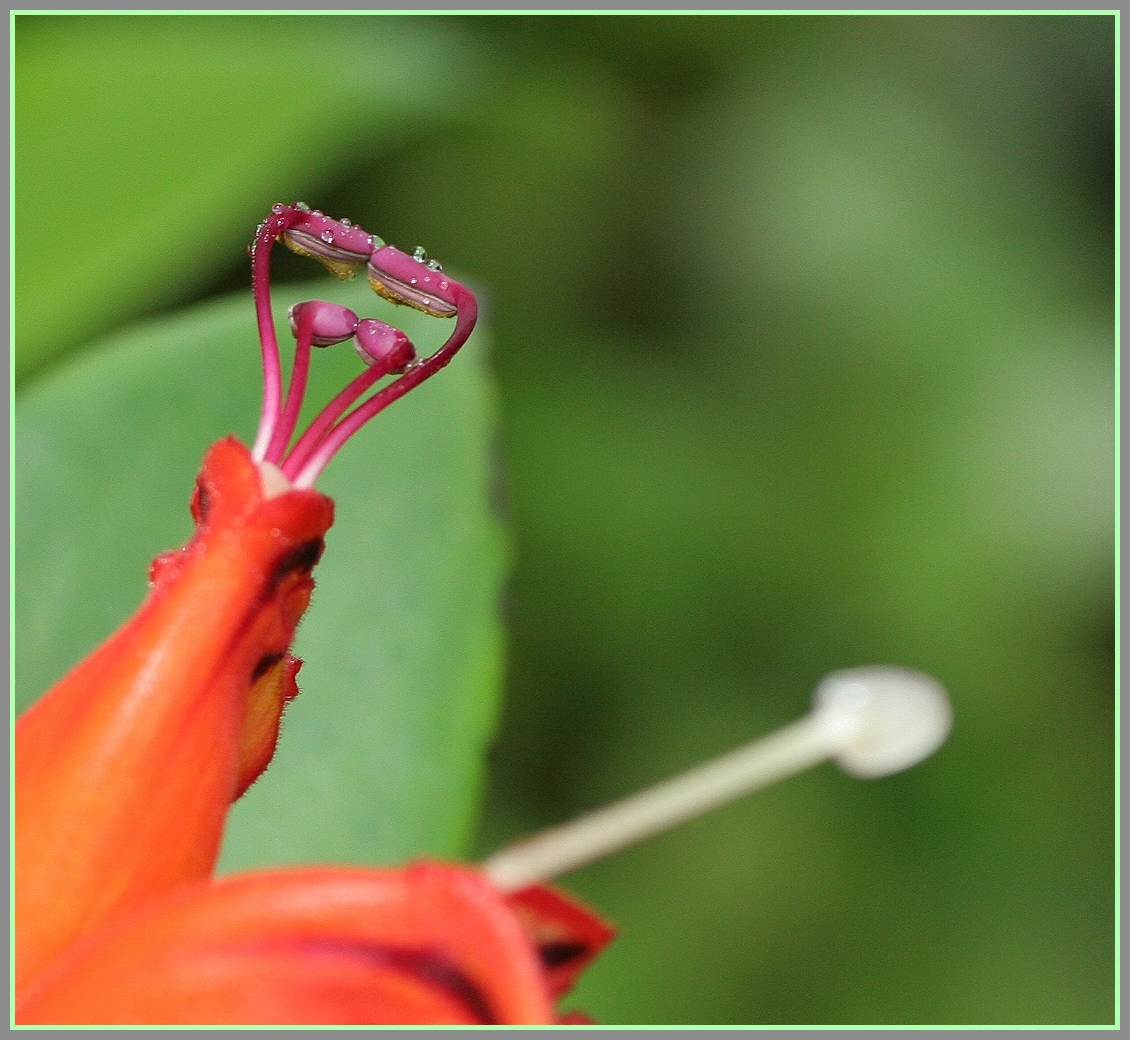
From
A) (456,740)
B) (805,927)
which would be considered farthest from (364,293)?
(805,927)

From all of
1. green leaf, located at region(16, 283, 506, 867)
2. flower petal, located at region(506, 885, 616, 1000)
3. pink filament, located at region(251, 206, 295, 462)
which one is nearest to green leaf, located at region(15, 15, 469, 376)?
green leaf, located at region(16, 283, 506, 867)

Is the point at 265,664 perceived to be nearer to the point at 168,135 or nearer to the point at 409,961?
the point at 409,961

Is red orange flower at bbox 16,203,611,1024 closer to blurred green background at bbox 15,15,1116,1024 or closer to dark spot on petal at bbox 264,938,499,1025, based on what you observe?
dark spot on petal at bbox 264,938,499,1025

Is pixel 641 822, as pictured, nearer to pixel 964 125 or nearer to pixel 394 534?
pixel 394 534

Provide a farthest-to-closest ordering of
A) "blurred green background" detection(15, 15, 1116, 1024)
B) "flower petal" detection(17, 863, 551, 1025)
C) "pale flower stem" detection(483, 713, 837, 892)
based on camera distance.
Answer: "blurred green background" detection(15, 15, 1116, 1024), "pale flower stem" detection(483, 713, 837, 892), "flower petal" detection(17, 863, 551, 1025)

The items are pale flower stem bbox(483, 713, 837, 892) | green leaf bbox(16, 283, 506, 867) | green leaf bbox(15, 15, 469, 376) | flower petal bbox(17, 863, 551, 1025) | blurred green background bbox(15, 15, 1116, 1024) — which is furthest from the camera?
blurred green background bbox(15, 15, 1116, 1024)
